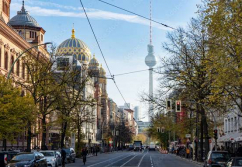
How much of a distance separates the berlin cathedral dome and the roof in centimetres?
6536

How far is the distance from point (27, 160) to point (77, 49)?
124446 mm

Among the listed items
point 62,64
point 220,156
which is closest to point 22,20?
point 62,64

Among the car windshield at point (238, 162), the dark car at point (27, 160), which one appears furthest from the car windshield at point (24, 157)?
the car windshield at point (238, 162)

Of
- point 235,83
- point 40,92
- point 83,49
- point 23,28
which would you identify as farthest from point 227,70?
point 83,49

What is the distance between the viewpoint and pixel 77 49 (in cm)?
15100

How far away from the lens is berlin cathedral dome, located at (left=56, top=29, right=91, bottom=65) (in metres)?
150

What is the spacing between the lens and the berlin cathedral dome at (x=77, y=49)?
490 feet

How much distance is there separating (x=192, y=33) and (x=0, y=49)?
2301 cm

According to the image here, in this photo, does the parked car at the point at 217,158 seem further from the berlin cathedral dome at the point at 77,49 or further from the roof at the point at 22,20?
the berlin cathedral dome at the point at 77,49

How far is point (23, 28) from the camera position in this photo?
78.4 m

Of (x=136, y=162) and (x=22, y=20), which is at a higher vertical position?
(x=22, y=20)

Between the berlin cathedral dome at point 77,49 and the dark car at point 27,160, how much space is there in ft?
390

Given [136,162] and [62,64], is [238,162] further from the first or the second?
[62,64]

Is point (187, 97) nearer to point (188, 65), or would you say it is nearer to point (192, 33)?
point (188, 65)
